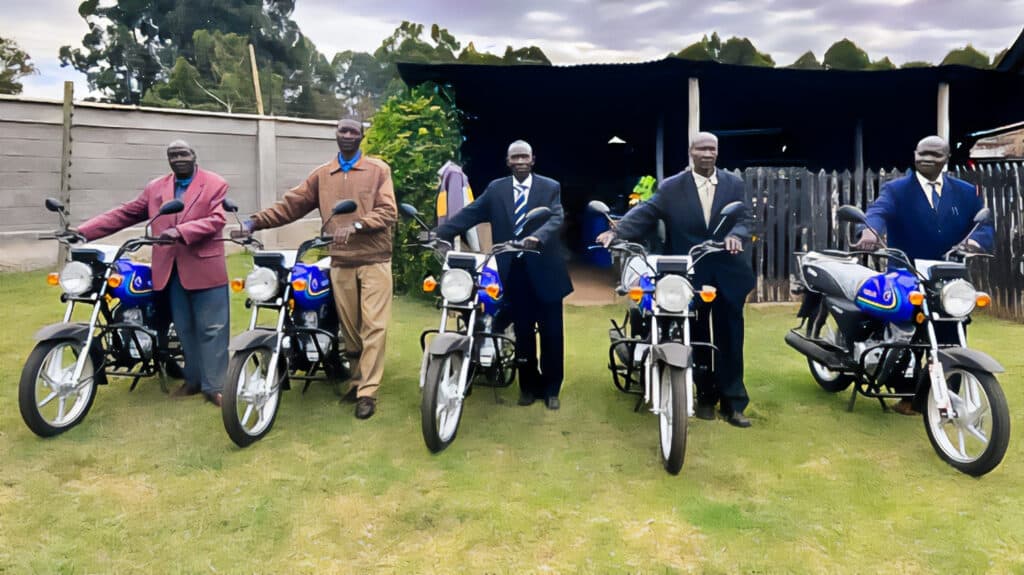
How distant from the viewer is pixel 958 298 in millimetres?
3670

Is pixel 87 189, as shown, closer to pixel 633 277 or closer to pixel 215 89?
pixel 633 277

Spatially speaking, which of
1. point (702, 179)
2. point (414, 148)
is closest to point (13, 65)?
point (414, 148)

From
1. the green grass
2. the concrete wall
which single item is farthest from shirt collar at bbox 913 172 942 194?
the concrete wall

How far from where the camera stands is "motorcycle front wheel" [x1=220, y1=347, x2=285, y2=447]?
3723 mm

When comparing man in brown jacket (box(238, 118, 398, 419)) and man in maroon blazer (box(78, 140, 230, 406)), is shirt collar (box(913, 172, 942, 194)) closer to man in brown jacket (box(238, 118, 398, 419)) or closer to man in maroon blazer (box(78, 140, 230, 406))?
man in brown jacket (box(238, 118, 398, 419))

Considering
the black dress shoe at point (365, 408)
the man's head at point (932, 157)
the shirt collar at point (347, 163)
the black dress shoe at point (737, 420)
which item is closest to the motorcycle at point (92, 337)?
the shirt collar at point (347, 163)

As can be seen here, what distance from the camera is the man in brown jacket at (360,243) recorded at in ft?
14.9

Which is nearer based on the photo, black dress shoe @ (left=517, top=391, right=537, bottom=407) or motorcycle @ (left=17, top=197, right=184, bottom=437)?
motorcycle @ (left=17, top=197, right=184, bottom=437)

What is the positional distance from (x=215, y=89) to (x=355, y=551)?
26027 millimetres

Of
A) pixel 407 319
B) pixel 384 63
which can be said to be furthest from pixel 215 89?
pixel 407 319

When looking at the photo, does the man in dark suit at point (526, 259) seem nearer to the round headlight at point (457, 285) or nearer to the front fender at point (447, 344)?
the round headlight at point (457, 285)

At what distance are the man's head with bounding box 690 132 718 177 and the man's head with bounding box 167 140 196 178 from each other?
2.99 meters

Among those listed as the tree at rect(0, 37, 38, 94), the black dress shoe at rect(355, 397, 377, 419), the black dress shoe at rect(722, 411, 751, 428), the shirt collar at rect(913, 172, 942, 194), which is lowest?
the black dress shoe at rect(722, 411, 751, 428)

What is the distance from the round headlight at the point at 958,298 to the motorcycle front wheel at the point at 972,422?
0.31m
